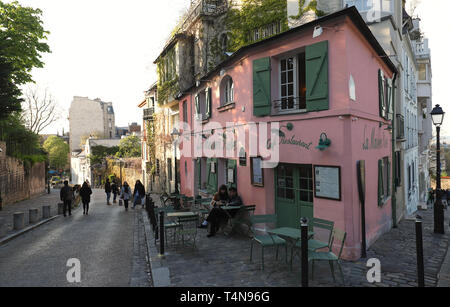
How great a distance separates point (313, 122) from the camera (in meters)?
7.84

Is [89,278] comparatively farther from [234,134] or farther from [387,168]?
[387,168]

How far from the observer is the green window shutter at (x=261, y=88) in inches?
347

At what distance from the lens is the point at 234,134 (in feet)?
34.8

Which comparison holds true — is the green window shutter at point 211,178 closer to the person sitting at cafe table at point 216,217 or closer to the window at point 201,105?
the window at point 201,105

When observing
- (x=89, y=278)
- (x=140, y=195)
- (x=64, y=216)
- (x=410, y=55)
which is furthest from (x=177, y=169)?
(x=410, y=55)

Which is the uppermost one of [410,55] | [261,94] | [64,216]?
[410,55]

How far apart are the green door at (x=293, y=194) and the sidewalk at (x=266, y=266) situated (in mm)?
1197

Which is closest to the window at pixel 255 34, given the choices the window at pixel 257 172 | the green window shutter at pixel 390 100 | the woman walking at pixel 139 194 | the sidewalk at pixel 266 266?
the green window shutter at pixel 390 100

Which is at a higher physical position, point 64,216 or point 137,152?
point 137,152

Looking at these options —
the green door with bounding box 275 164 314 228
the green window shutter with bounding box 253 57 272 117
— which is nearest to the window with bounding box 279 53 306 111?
the green window shutter with bounding box 253 57 272 117

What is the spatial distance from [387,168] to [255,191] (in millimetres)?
5231

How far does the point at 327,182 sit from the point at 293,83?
9.07 feet

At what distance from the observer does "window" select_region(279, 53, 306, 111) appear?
855 centimetres
